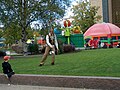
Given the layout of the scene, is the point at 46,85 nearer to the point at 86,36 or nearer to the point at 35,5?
the point at 35,5

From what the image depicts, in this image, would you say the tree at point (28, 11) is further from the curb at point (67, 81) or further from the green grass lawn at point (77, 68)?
the curb at point (67, 81)

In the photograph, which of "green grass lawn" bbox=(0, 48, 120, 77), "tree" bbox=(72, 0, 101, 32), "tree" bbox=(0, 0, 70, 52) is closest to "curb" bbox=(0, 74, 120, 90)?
"green grass lawn" bbox=(0, 48, 120, 77)

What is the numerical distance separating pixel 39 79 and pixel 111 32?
33809 millimetres

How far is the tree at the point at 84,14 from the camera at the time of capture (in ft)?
184

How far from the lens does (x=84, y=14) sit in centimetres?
5672

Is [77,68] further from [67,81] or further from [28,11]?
[28,11]

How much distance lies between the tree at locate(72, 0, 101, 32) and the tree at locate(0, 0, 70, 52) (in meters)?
30.7

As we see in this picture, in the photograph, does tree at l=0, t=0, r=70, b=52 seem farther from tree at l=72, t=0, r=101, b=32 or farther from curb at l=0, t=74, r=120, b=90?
tree at l=72, t=0, r=101, b=32

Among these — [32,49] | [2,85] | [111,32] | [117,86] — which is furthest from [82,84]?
A: [111,32]

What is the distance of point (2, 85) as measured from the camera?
10594 mm

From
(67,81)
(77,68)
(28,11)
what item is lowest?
(67,81)

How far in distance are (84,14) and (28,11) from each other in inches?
1297

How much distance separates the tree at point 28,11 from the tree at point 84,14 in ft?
101

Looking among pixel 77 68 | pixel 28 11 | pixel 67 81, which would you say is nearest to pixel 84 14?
pixel 28 11
